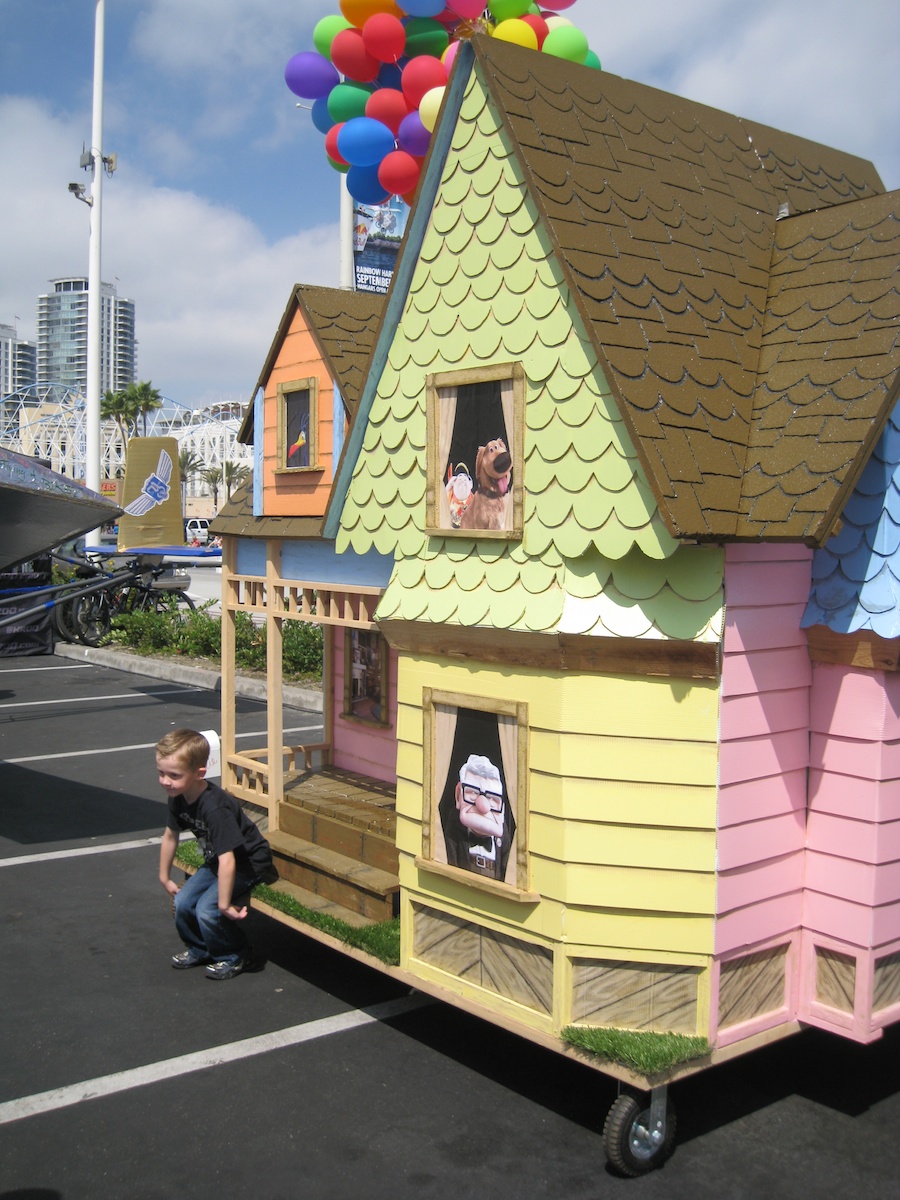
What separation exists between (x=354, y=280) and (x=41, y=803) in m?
9.63

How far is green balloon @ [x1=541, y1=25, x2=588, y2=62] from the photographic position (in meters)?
8.36

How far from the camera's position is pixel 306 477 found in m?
6.86

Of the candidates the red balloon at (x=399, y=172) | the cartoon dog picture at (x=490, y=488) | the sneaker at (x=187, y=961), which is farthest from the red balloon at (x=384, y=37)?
the sneaker at (x=187, y=961)

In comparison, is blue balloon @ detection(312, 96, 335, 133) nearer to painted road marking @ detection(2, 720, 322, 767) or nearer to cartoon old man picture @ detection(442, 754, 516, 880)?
painted road marking @ detection(2, 720, 322, 767)

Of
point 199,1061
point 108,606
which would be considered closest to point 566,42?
point 199,1061

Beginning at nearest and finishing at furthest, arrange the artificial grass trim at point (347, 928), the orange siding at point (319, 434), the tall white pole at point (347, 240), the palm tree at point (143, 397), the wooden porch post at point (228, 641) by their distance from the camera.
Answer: the artificial grass trim at point (347, 928) < the orange siding at point (319, 434) < the wooden porch post at point (228, 641) < the tall white pole at point (347, 240) < the palm tree at point (143, 397)

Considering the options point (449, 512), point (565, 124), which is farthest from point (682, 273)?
point (449, 512)

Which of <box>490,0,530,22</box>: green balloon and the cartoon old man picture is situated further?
<box>490,0,530,22</box>: green balloon

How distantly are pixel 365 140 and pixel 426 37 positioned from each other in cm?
98

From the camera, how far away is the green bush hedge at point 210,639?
54.2 feet

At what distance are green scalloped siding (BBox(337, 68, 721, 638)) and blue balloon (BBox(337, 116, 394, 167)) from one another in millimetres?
4025

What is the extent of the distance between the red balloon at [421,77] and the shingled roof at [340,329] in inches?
84.2

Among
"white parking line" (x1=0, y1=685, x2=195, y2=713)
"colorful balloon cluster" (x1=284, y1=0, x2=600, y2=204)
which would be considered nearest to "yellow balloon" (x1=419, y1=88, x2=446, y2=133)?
"colorful balloon cluster" (x1=284, y1=0, x2=600, y2=204)

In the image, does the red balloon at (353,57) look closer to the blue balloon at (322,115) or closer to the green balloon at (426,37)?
the green balloon at (426,37)
